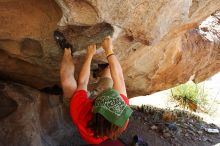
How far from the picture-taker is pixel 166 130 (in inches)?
237

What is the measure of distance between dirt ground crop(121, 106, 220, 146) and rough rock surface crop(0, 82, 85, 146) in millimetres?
1121

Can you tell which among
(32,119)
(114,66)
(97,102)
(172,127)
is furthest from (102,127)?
(172,127)

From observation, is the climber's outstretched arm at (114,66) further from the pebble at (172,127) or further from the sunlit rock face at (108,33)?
the pebble at (172,127)

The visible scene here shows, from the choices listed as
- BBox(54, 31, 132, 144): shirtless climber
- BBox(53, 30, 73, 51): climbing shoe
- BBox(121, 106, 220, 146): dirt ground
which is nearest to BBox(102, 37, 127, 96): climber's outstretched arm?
BBox(54, 31, 132, 144): shirtless climber

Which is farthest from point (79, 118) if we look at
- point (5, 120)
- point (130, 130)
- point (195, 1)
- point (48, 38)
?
point (130, 130)

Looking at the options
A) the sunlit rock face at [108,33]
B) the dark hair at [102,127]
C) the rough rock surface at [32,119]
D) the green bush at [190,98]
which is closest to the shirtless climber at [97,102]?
the dark hair at [102,127]

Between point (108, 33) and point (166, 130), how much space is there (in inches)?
124

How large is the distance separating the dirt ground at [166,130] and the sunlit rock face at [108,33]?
73cm

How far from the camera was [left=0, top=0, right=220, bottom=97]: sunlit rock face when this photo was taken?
10.0 feet

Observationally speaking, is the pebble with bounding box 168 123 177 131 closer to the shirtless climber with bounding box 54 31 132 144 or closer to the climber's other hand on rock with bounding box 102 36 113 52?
the shirtless climber with bounding box 54 31 132 144

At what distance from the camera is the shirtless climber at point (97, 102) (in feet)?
10.5

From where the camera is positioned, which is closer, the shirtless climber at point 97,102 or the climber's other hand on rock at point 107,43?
the shirtless climber at point 97,102

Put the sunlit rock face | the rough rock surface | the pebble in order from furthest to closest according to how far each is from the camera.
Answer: the pebble, the rough rock surface, the sunlit rock face

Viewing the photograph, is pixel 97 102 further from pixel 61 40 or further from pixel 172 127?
pixel 172 127
